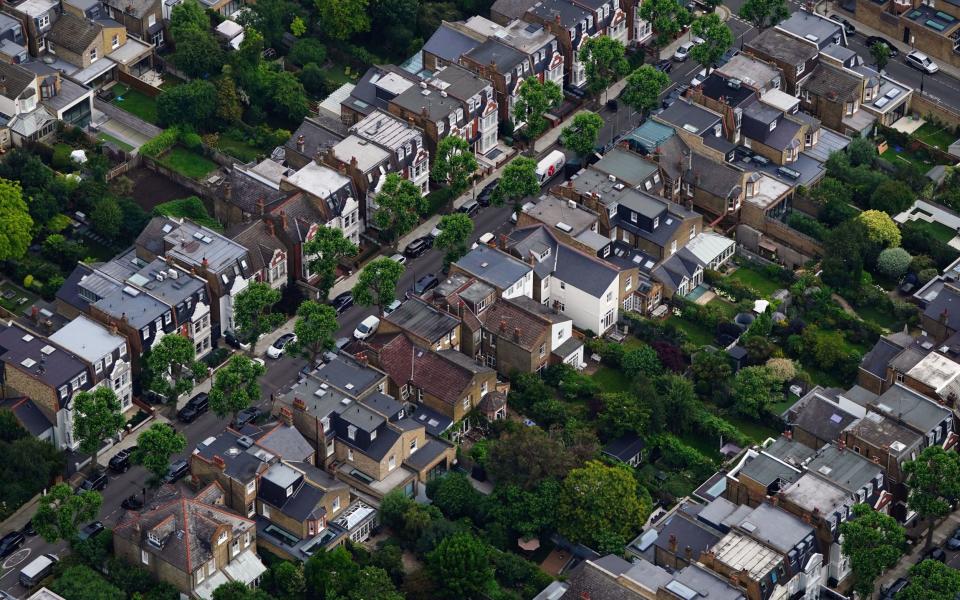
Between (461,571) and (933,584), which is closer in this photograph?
(933,584)

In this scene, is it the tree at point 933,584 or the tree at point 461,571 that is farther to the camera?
the tree at point 461,571

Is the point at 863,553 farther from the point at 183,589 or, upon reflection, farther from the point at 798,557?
the point at 183,589

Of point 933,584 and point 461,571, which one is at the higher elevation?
point 933,584

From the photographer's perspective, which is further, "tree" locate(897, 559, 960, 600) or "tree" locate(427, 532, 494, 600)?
"tree" locate(427, 532, 494, 600)

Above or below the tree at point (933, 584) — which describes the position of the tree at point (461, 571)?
below

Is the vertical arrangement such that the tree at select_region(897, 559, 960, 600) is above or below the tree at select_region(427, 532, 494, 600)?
above

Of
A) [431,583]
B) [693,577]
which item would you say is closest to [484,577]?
[431,583]
